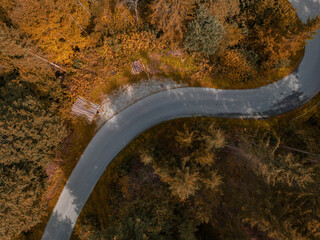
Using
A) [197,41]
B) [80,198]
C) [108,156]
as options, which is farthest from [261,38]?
[80,198]

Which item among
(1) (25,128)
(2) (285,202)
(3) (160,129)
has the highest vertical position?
(1) (25,128)

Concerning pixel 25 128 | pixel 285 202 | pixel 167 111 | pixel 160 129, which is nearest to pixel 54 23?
pixel 25 128

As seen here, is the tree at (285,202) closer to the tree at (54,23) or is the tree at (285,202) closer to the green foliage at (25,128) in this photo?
the green foliage at (25,128)

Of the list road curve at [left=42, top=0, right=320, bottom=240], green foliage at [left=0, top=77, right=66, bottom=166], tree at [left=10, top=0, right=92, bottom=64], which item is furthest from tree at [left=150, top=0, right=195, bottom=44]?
green foliage at [left=0, top=77, right=66, bottom=166]

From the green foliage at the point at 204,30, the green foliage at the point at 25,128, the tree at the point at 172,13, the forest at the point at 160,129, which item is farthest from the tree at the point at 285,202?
the green foliage at the point at 25,128

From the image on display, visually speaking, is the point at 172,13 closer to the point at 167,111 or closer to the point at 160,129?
the point at 167,111

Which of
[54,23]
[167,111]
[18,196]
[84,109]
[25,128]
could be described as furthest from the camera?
[167,111]
